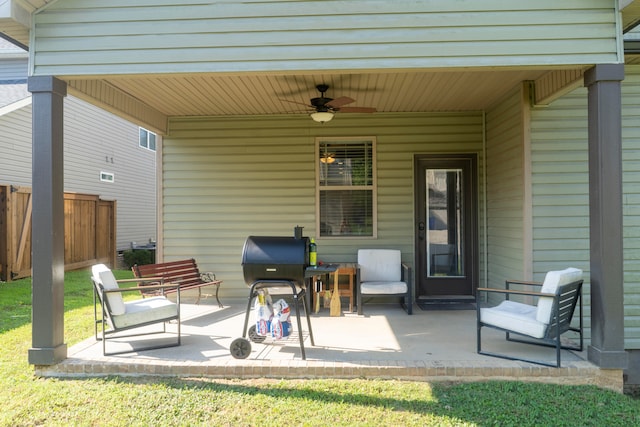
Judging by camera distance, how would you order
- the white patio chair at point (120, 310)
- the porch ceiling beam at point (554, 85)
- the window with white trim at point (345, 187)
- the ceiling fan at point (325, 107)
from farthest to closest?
the window with white trim at point (345, 187) → the ceiling fan at point (325, 107) → the porch ceiling beam at point (554, 85) → the white patio chair at point (120, 310)

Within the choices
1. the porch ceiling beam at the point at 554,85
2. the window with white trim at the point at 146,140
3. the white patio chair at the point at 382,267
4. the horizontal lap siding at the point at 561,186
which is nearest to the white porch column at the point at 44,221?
the white patio chair at the point at 382,267

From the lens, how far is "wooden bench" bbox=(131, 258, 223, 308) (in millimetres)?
5016

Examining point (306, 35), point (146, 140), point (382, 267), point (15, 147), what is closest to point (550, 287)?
point (382, 267)

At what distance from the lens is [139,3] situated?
3.43 metres

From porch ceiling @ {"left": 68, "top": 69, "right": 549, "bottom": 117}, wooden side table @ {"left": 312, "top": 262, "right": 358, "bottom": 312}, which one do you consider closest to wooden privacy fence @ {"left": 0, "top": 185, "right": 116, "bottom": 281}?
porch ceiling @ {"left": 68, "top": 69, "right": 549, "bottom": 117}

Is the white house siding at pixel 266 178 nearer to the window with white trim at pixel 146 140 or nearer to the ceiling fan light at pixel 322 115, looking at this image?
the ceiling fan light at pixel 322 115

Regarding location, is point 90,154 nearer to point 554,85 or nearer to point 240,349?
point 240,349

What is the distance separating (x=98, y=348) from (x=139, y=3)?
9.93 feet

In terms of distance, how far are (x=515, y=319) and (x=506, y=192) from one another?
2.04m

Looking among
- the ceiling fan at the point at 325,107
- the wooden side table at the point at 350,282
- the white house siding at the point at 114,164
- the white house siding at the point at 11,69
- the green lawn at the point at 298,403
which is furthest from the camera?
the white house siding at the point at 11,69

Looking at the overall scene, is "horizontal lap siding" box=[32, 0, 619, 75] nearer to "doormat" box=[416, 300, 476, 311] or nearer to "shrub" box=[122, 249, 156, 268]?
"doormat" box=[416, 300, 476, 311]

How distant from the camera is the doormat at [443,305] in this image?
214 inches

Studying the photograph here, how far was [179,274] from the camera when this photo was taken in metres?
5.44

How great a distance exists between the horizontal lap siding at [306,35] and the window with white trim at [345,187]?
2.60 m
